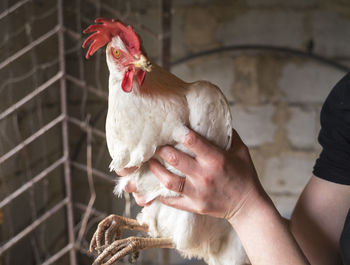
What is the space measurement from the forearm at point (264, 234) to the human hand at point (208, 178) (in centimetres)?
2

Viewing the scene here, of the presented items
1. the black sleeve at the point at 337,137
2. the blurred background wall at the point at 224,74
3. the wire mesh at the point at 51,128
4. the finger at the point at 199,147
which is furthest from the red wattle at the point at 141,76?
the blurred background wall at the point at 224,74

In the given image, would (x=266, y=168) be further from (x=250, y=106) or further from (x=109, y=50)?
(x=109, y=50)

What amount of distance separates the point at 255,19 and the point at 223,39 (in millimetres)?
195

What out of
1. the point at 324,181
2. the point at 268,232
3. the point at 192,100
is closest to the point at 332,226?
the point at 324,181

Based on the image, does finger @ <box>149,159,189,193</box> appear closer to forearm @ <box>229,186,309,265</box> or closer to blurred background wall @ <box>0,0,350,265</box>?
forearm @ <box>229,186,309,265</box>

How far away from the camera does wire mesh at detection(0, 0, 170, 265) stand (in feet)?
4.96

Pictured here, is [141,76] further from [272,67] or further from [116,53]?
[272,67]

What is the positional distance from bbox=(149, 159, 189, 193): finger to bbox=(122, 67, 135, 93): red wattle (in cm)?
16

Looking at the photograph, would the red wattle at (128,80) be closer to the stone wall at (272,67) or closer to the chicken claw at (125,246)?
the chicken claw at (125,246)

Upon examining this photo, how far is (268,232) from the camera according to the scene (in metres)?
0.68

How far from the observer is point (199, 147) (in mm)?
656

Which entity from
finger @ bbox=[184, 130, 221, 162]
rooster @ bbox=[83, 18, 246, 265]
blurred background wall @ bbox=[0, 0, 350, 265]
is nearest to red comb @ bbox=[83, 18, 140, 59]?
rooster @ bbox=[83, 18, 246, 265]

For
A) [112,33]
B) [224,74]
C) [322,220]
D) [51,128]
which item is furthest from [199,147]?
[51,128]

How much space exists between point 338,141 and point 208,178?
338 mm
